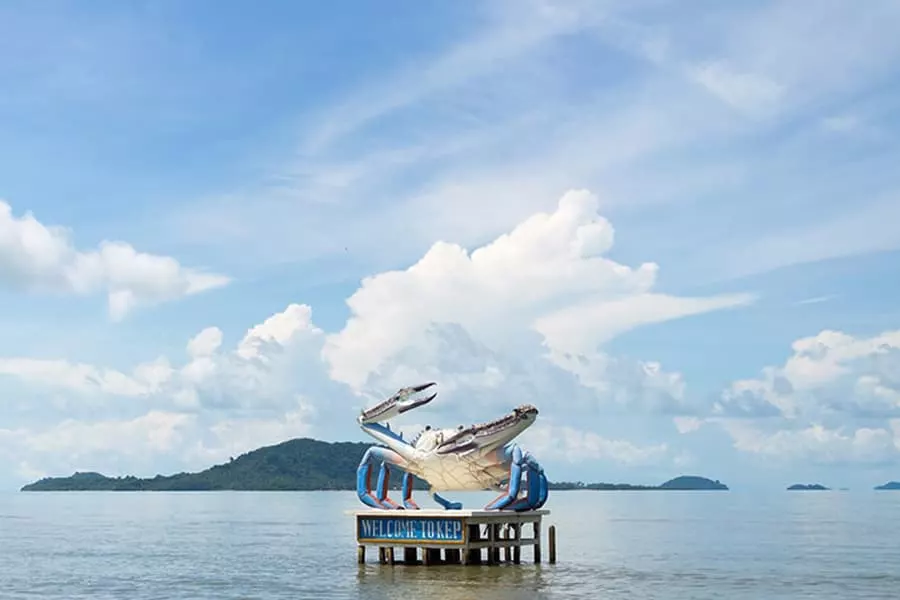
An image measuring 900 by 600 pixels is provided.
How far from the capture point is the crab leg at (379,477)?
4853 cm

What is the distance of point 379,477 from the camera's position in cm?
4909

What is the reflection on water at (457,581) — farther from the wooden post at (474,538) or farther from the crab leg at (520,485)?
the crab leg at (520,485)

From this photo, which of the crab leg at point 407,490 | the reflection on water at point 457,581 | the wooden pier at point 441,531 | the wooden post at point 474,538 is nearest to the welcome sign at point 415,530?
the wooden pier at point 441,531

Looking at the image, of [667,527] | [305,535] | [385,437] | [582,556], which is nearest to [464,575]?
[385,437]

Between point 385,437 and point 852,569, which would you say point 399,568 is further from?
point 852,569

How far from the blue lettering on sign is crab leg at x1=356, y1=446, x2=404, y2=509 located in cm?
74

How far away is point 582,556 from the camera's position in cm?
6562

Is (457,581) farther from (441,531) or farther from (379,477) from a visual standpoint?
(379,477)

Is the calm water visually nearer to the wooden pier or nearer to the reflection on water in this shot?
Answer: the reflection on water

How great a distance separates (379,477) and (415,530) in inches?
127

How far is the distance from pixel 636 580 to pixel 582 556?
15760 mm

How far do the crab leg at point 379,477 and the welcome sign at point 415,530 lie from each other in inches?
28.6

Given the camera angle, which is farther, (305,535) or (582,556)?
(305,535)

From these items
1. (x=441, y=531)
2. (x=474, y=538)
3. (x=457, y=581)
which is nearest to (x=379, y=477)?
(x=441, y=531)
